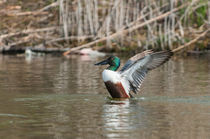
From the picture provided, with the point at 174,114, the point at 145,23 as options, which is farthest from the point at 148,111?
the point at 145,23

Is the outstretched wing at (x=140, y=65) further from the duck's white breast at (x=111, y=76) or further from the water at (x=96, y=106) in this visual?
the water at (x=96, y=106)

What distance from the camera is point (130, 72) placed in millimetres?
10289

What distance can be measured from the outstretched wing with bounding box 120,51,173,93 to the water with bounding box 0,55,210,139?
0.28m

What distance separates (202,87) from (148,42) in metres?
7.92

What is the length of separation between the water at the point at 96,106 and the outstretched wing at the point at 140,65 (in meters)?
0.28

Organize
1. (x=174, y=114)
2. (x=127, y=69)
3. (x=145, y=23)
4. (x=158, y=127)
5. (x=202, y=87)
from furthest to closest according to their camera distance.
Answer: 1. (x=145, y=23)
2. (x=202, y=87)
3. (x=127, y=69)
4. (x=174, y=114)
5. (x=158, y=127)

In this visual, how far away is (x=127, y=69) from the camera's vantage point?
10141 mm

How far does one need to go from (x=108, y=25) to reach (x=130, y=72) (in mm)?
8881

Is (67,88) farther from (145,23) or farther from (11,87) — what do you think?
(145,23)

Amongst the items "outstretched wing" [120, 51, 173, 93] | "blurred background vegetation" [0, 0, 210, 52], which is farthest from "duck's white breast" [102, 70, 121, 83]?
"blurred background vegetation" [0, 0, 210, 52]

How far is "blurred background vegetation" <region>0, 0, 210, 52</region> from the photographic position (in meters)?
19.1

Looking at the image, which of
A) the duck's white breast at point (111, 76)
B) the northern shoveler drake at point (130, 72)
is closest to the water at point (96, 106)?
the northern shoveler drake at point (130, 72)

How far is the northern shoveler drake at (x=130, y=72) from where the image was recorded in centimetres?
1007

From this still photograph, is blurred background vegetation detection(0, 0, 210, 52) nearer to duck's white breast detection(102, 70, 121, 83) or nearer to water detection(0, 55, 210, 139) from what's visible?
water detection(0, 55, 210, 139)
